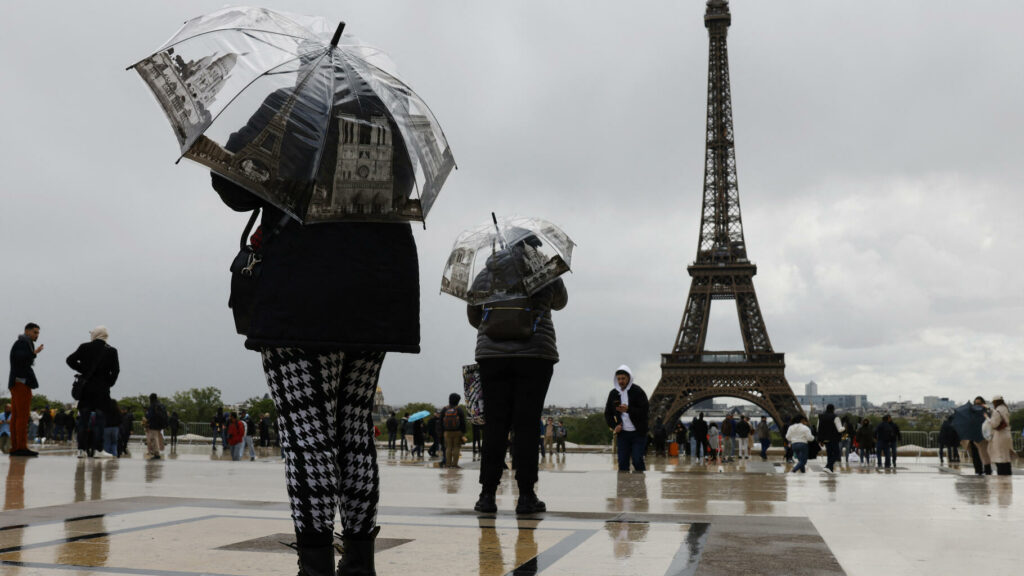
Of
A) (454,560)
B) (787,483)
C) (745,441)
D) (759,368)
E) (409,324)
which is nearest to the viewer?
(409,324)

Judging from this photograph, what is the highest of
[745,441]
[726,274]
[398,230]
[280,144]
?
[726,274]

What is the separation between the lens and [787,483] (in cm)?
856

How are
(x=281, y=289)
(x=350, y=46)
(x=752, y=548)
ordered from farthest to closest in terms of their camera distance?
1. (x=752, y=548)
2. (x=350, y=46)
3. (x=281, y=289)

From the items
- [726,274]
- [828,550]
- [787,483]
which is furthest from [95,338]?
[726,274]

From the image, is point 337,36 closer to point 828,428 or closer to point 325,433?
point 325,433

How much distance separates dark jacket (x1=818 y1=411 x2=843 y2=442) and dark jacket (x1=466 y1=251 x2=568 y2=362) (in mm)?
15380

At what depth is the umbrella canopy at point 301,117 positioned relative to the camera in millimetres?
2793

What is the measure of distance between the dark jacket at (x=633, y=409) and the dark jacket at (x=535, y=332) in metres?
5.00

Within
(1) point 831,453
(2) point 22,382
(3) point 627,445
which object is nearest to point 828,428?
(1) point 831,453

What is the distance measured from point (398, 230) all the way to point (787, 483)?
6595 mm

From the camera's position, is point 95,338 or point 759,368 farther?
point 759,368

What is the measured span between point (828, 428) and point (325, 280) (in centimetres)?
1891

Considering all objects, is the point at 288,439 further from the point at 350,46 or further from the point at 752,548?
the point at 752,548

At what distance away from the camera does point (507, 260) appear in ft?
19.3
